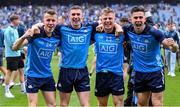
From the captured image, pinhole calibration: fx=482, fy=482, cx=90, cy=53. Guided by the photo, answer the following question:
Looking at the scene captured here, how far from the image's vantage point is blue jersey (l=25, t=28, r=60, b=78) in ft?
28.2

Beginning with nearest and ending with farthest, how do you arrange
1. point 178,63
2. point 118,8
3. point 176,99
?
point 176,99, point 178,63, point 118,8

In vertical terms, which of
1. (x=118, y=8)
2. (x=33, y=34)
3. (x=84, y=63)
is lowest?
(x=118, y=8)

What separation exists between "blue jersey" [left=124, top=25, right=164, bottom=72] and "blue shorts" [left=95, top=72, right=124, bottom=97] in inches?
18.0

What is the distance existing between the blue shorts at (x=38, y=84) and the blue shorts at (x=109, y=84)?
2.89ft

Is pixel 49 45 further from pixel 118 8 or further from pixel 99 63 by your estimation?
pixel 118 8

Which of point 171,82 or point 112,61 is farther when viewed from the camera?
point 171,82

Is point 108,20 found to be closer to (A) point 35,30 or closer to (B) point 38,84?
(A) point 35,30

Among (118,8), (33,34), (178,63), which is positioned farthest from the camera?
(118,8)

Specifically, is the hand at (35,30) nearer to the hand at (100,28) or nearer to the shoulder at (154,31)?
the hand at (100,28)

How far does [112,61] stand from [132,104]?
7.14ft

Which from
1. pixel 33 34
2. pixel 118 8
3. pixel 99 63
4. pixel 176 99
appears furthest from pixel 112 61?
pixel 118 8

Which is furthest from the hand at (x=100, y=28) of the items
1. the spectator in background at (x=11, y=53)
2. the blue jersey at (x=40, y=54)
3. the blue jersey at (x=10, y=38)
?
the blue jersey at (x=10, y=38)

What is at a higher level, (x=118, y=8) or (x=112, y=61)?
(x=112, y=61)

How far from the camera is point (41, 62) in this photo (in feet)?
28.4
